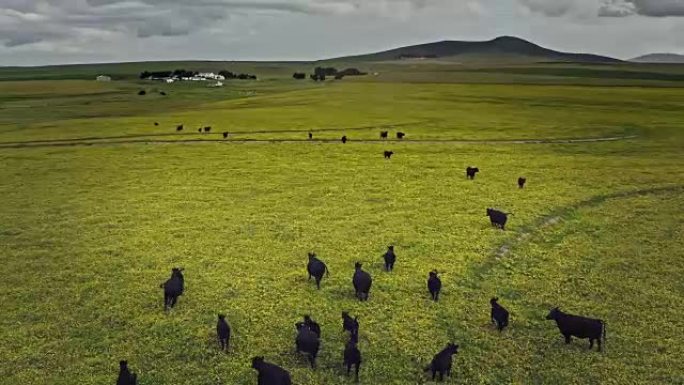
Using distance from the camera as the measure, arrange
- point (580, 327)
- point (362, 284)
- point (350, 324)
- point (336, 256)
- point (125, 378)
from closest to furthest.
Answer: point (125, 378)
point (580, 327)
point (350, 324)
point (362, 284)
point (336, 256)

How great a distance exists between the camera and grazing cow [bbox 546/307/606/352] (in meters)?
16.6

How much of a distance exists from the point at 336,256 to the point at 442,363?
9479 mm

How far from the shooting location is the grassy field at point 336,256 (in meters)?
16.3

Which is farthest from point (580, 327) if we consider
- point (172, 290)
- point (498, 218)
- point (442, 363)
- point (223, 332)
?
point (172, 290)

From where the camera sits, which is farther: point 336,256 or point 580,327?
point 336,256

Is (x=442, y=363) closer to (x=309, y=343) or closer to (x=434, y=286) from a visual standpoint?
(x=309, y=343)

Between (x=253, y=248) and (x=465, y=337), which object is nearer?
(x=465, y=337)

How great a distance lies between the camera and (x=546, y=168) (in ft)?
145

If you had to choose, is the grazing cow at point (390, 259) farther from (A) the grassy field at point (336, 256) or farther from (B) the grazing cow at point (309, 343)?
(B) the grazing cow at point (309, 343)

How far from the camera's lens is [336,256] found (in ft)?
78.8

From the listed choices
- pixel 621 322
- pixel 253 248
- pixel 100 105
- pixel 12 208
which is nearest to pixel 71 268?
pixel 253 248

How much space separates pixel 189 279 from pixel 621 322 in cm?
1411

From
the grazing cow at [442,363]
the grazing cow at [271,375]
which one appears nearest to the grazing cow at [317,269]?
the grazing cow at [442,363]

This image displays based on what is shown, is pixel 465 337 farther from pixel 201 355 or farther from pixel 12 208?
pixel 12 208
